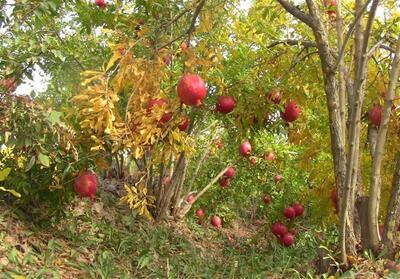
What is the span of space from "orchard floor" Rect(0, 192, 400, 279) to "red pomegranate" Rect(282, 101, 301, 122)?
114 centimetres

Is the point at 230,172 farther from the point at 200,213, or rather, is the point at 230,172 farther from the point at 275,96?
the point at 275,96

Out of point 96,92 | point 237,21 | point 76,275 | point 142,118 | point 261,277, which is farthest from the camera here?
point 237,21

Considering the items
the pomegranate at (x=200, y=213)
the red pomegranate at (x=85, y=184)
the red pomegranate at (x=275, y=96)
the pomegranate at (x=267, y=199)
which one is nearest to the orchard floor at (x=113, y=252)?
the red pomegranate at (x=85, y=184)

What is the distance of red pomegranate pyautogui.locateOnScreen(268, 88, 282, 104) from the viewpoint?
11.6 feet

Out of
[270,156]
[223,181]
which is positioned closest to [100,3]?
[270,156]

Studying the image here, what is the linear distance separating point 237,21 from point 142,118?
1800 mm

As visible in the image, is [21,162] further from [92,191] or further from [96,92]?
[96,92]

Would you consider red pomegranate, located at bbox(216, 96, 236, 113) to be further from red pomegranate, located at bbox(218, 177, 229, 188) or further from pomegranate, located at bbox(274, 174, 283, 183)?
red pomegranate, located at bbox(218, 177, 229, 188)

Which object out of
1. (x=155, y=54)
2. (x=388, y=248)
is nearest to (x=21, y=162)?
(x=155, y=54)

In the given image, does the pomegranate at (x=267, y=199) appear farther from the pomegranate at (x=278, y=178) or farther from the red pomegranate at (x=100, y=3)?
the red pomegranate at (x=100, y=3)

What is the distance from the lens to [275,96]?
356 cm

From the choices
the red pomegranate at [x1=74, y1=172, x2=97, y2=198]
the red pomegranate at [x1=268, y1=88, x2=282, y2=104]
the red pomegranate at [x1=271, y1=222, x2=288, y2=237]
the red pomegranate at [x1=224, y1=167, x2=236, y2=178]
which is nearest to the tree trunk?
the red pomegranate at [x1=268, y1=88, x2=282, y2=104]

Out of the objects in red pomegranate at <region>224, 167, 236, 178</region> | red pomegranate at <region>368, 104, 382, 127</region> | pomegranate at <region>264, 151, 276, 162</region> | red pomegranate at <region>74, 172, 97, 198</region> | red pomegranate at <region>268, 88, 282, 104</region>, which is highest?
red pomegranate at <region>268, 88, 282, 104</region>

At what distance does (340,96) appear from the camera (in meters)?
3.12
